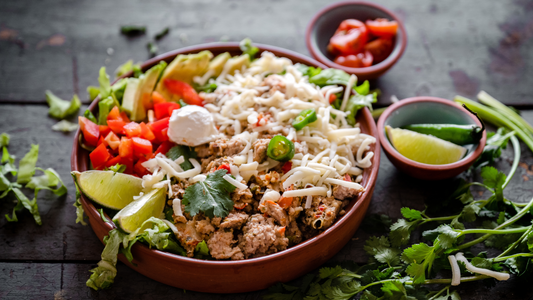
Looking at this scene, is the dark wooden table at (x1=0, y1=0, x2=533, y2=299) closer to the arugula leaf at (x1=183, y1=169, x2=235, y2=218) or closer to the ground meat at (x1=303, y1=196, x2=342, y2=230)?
the ground meat at (x1=303, y1=196, x2=342, y2=230)

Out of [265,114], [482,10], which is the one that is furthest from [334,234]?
[482,10]

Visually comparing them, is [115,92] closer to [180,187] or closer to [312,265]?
[180,187]

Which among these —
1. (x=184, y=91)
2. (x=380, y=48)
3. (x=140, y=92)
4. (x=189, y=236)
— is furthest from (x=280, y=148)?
(x=380, y=48)

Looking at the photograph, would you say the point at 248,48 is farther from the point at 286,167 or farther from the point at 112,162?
the point at 112,162

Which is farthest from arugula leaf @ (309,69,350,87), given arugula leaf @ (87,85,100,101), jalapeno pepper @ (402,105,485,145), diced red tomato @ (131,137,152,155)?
arugula leaf @ (87,85,100,101)

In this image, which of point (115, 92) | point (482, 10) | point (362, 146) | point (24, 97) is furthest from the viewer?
point (482, 10)
